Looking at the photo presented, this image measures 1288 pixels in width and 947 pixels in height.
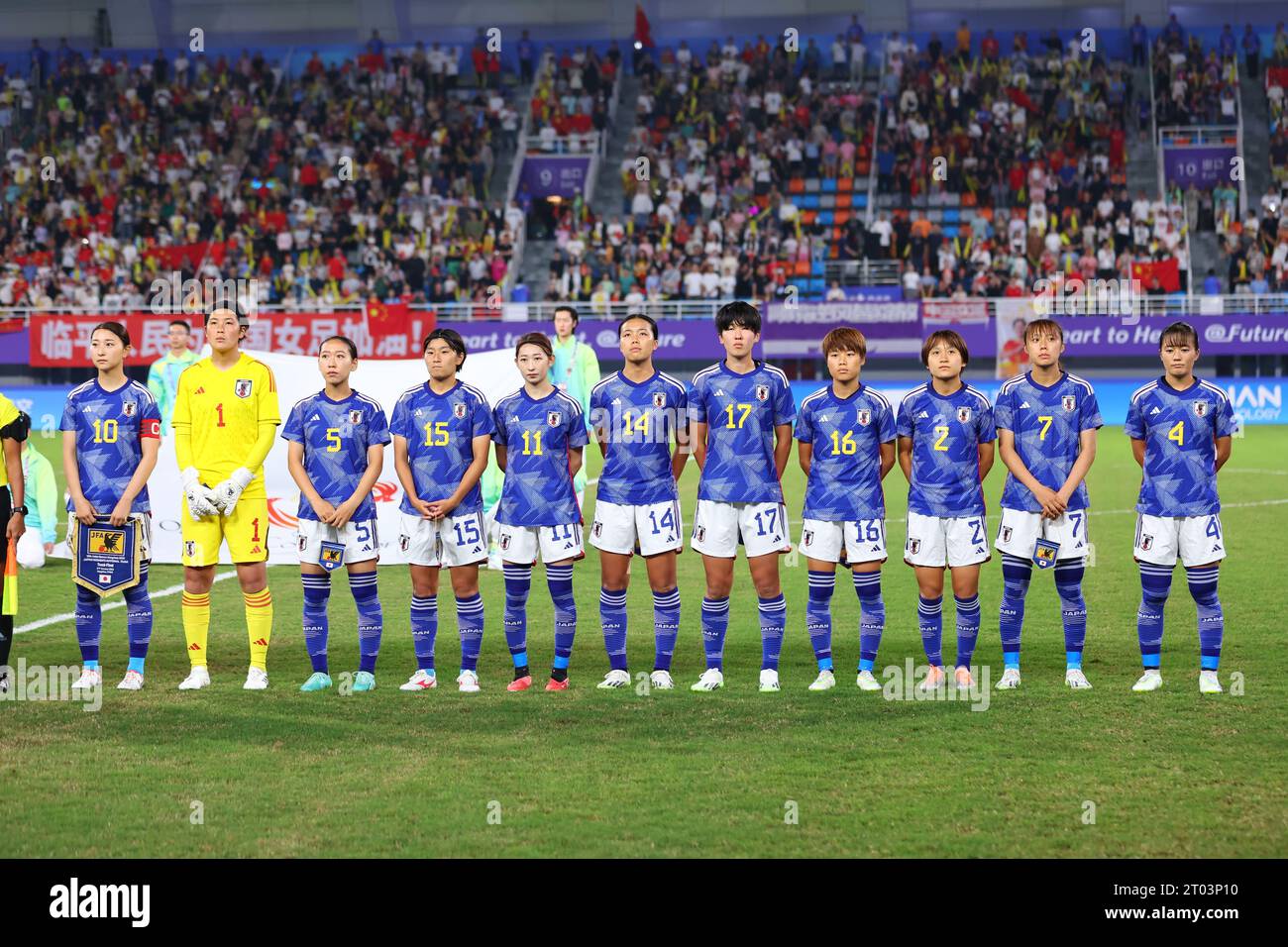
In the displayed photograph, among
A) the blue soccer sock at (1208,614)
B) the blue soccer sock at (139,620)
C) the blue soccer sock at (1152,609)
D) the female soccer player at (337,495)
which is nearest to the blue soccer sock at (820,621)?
the blue soccer sock at (1152,609)

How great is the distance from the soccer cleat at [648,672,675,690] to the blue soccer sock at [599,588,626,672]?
0.65 ft

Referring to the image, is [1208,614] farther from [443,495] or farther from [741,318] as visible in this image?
[443,495]

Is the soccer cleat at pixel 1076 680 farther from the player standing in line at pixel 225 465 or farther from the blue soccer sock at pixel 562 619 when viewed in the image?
the player standing in line at pixel 225 465

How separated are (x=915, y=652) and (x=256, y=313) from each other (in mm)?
23092

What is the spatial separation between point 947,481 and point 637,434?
65.0 inches

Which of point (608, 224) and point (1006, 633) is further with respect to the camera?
point (608, 224)

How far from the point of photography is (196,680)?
8.12 m

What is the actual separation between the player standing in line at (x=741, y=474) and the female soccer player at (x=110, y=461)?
3013 millimetres

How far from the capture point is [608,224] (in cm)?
3453

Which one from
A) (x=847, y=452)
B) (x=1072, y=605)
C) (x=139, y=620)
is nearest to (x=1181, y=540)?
(x=1072, y=605)

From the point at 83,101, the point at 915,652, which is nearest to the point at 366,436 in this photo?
the point at 915,652

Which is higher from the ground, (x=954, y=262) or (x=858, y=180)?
(x=858, y=180)

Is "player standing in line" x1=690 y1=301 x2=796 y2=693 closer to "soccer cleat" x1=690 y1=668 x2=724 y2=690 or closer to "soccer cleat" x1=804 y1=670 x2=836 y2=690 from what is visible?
"soccer cleat" x1=690 y1=668 x2=724 y2=690
